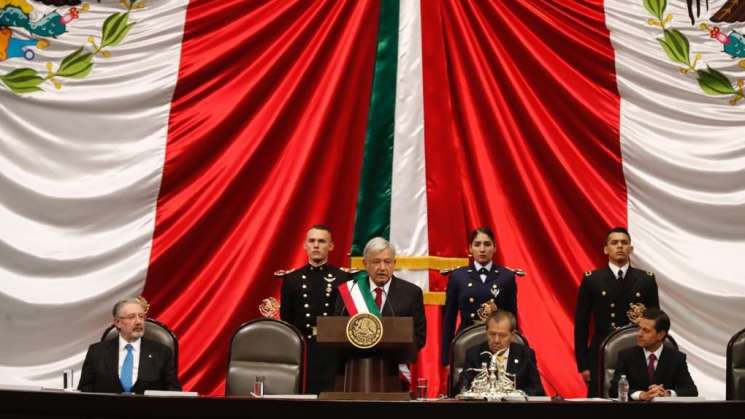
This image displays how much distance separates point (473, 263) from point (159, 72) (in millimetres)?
2426

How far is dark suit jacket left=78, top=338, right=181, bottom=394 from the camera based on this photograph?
5.61 meters

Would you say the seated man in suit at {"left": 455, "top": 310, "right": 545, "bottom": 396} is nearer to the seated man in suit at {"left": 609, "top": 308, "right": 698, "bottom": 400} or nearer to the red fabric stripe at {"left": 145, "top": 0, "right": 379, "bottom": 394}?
the seated man in suit at {"left": 609, "top": 308, "right": 698, "bottom": 400}

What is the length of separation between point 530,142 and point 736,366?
2.39 metres

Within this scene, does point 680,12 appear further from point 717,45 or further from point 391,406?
point 391,406

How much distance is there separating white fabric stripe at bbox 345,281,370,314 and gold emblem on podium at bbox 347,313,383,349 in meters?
0.47

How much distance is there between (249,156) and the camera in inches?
287

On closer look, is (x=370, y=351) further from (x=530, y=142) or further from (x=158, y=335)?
(x=530, y=142)

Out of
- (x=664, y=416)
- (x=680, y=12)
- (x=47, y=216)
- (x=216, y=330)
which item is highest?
Answer: (x=680, y=12)

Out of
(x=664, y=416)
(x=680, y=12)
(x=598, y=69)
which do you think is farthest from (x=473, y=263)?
(x=664, y=416)

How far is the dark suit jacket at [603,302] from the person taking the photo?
6.71 metres

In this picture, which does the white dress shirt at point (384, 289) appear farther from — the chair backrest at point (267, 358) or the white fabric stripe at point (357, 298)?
the white fabric stripe at point (357, 298)

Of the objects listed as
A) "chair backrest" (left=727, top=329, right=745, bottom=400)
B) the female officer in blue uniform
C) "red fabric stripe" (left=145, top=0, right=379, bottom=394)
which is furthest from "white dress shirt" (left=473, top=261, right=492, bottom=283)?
"chair backrest" (left=727, top=329, right=745, bottom=400)

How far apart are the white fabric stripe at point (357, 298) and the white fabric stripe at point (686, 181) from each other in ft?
9.78

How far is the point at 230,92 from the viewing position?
7398 millimetres
